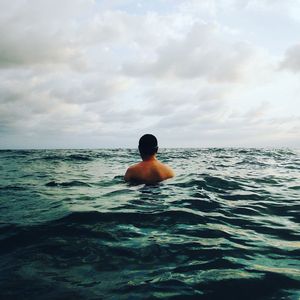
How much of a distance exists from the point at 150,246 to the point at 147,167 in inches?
184

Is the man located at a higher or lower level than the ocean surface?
higher

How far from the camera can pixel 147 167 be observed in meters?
8.74

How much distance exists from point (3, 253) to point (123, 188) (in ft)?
15.5

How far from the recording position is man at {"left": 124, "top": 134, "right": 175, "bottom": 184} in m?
8.50

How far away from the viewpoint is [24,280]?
3.25 meters

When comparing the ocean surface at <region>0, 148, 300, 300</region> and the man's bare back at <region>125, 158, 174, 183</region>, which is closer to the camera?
the ocean surface at <region>0, 148, 300, 300</region>

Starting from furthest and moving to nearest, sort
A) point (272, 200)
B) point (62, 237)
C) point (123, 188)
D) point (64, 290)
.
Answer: point (123, 188) → point (272, 200) → point (62, 237) → point (64, 290)

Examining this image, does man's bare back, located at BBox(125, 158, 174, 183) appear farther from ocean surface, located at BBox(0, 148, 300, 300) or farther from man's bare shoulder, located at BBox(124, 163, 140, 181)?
ocean surface, located at BBox(0, 148, 300, 300)


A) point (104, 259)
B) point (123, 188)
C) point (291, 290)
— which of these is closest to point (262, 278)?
point (291, 290)

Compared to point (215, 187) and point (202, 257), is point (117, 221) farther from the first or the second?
point (215, 187)

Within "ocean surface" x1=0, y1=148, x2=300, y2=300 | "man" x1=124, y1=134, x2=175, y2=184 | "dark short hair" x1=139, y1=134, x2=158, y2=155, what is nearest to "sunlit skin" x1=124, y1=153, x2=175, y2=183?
"man" x1=124, y1=134, x2=175, y2=184

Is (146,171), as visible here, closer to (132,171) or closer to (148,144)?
(132,171)

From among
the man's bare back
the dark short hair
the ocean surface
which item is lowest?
the ocean surface

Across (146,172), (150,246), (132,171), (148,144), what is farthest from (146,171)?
(150,246)
